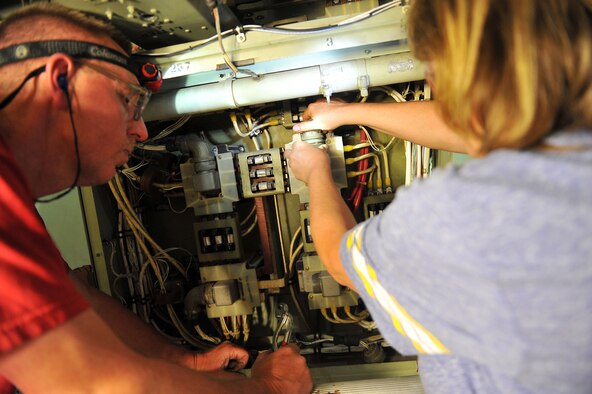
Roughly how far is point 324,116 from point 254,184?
37 cm

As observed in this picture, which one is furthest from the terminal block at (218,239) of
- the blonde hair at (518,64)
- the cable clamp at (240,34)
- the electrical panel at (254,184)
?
the blonde hair at (518,64)

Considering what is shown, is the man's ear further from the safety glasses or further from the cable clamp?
the cable clamp

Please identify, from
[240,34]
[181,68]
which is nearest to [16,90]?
[181,68]

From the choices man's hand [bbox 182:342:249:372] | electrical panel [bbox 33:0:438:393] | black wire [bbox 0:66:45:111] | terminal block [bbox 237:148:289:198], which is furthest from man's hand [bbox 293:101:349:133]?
man's hand [bbox 182:342:249:372]

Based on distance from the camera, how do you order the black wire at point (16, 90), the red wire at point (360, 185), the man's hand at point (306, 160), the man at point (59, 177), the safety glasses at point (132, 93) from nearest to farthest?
the man at point (59, 177) → the black wire at point (16, 90) → the safety glasses at point (132, 93) → the man's hand at point (306, 160) → the red wire at point (360, 185)

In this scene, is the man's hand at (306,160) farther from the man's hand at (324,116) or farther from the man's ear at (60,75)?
the man's ear at (60,75)

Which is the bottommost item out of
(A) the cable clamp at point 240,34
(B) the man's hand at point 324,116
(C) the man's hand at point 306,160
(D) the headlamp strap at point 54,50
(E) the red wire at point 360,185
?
(E) the red wire at point 360,185

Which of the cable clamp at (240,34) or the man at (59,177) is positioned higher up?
the cable clamp at (240,34)

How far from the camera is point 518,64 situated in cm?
49

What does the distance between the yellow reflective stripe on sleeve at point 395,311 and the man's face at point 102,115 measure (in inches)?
26.1

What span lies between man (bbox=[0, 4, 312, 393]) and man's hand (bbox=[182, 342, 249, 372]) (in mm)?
209

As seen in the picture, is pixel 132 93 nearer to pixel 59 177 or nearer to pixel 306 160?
pixel 59 177

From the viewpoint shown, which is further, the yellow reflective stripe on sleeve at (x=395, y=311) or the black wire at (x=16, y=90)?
the black wire at (x=16, y=90)

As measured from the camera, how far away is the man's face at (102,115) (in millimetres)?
817
